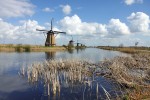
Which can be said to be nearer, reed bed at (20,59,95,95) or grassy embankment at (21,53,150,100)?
grassy embankment at (21,53,150,100)

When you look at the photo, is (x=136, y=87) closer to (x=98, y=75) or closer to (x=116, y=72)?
(x=116, y=72)

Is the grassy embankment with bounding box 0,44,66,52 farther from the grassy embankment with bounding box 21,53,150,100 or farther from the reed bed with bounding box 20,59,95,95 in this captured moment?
the reed bed with bounding box 20,59,95,95

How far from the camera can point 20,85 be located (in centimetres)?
2091

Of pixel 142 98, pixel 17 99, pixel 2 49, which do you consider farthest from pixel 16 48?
pixel 142 98

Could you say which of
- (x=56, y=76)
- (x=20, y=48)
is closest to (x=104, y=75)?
(x=56, y=76)

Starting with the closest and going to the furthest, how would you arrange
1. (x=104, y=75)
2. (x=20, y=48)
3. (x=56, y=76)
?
(x=104, y=75) < (x=56, y=76) < (x=20, y=48)

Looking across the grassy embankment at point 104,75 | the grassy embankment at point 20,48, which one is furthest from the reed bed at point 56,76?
the grassy embankment at point 20,48

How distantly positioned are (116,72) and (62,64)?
9068mm

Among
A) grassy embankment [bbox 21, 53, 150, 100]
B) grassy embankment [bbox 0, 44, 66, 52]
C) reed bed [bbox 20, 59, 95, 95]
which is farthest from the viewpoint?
grassy embankment [bbox 0, 44, 66, 52]

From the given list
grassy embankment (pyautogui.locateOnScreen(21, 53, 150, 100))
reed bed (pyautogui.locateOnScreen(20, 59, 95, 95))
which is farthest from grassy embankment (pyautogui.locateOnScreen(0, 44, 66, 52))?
reed bed (pyautogui.locateOnScreen(20, 59, 95, 95))

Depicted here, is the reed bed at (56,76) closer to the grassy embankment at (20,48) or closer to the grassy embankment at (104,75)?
the grassy embankment at (104,75)

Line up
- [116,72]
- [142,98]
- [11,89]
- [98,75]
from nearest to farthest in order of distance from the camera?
[142,98] → [11,89] → [116,72] → [98,75]

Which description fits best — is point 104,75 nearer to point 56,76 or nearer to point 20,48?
point 56,76

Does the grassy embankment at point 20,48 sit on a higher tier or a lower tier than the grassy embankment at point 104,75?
higher
